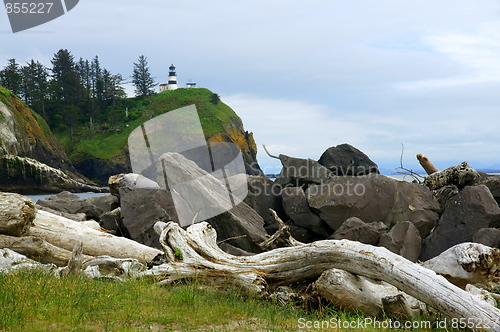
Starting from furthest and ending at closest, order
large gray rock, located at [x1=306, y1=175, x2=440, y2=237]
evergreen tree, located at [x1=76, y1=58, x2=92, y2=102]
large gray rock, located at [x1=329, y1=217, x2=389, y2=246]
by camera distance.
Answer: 1. evergreen tree, located at [x1=76, y1=58, x2=92, y2=102]
2. large gray rock, located at [x1=306, y1=175, x2=440, y2=237]
3. large gray rock, located at [x1=329, y1=217, x2=389, y2=246]

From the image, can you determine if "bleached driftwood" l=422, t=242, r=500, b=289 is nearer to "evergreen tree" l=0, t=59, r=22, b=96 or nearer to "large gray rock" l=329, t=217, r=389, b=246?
"large gray rock" l=329, t=217, r=389, b=246

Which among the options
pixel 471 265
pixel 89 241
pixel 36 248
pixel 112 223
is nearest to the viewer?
pixel 471 265

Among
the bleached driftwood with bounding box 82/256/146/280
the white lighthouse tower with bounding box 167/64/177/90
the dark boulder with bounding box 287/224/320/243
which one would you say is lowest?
the dark boulder with bounding box 287/224/320/243

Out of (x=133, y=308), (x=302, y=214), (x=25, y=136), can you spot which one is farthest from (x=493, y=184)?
(x=25, y=136)

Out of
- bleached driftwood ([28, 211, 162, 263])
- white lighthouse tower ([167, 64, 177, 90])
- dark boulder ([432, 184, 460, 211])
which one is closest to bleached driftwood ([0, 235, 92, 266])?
bleached driftwood ([28, 211, 162, 263])

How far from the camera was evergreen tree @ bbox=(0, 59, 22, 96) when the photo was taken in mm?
89188

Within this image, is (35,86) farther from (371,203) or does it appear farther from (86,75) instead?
(371,203)

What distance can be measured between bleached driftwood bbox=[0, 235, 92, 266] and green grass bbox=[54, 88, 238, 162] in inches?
3305

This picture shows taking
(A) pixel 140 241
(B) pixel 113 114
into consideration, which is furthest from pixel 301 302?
(B) pixel 113 114

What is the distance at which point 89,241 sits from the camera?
36.4ft

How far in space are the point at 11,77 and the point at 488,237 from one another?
325 feet

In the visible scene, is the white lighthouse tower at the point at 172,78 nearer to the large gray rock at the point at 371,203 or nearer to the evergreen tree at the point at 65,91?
the evergreen tree at the point at 65,91

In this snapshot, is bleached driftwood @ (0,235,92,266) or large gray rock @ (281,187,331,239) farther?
large gray rock @ (281,187,331,239)

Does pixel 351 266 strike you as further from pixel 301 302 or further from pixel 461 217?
pixel 461 217
